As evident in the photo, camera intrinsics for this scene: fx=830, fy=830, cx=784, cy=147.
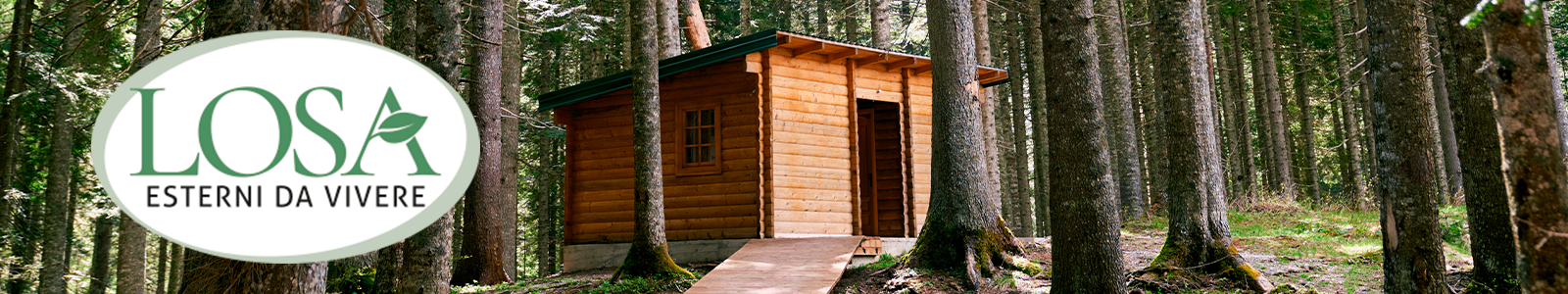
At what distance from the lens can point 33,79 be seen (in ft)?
43.7

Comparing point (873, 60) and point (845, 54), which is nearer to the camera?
point (845, 54)

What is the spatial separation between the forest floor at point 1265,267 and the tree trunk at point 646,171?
31 centimetres

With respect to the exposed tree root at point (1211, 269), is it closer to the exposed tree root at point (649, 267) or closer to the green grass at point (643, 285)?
the green grass at point (643, 285)

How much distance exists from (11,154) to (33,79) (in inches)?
59.1

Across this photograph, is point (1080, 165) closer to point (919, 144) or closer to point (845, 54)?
point (845, 54)

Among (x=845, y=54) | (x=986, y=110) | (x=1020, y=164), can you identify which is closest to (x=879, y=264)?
(x=845, y=54)

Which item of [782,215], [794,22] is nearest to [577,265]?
[782,215]

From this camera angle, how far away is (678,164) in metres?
11.2

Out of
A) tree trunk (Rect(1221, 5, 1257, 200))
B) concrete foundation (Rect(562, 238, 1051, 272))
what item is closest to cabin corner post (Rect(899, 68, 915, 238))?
concrete foundation (Rect(562, 238, 1051, 272))

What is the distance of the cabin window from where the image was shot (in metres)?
11.1

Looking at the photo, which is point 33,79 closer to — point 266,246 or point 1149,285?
point 266,246

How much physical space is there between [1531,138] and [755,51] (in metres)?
7.70

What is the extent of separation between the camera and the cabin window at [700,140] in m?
11.1

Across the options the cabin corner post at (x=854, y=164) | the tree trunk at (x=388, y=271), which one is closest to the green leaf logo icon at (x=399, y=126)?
the tree trunk at (x=388, y=271)
